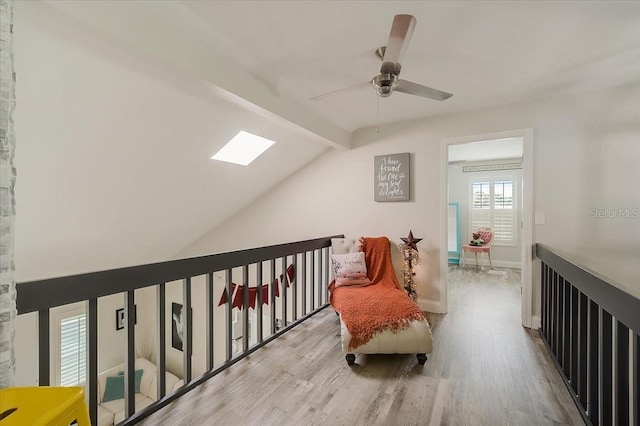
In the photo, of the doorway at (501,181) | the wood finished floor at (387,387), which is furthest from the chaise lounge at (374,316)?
the doorway at (501,181)

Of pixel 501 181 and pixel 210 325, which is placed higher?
pixel 501 181

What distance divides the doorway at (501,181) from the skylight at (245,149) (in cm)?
218

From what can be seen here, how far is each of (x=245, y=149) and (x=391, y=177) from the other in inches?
73.8

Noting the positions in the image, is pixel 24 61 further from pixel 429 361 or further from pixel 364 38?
pixel 429 361

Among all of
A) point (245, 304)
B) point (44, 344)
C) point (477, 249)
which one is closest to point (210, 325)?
point (245, 304)

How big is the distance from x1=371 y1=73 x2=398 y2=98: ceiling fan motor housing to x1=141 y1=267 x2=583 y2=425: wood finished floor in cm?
202

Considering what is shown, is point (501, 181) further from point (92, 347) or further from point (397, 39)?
point (92, 347)

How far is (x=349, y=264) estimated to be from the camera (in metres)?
3.24

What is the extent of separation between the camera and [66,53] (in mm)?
1663

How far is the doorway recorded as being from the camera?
9.75ft

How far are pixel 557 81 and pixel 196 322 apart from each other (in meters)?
6.21

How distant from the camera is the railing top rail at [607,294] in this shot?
1106 mm

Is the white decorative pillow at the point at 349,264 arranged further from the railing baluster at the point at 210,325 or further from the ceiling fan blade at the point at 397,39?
the ceiling fan blade at the point at 397,39

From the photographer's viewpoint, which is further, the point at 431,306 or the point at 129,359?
the point at 431,306
